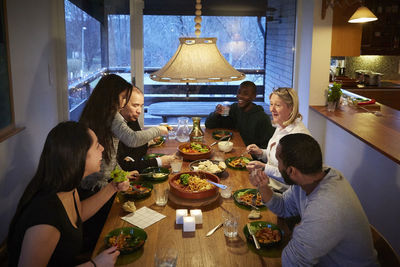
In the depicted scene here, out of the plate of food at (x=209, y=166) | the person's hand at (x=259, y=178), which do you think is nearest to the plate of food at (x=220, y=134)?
the plate of food at (x=209, y=166)

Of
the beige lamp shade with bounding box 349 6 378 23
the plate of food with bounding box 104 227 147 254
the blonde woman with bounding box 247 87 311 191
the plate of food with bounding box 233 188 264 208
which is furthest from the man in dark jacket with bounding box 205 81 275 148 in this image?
the plate of food with bounding box 104 227 147 254

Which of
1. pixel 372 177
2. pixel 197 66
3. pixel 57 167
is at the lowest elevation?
pixel 372 177

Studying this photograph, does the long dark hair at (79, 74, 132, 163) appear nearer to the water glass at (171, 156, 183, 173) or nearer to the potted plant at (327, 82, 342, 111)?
the water glass at (171, 156, 183, 173)

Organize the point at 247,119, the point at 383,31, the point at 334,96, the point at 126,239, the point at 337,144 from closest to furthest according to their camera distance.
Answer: the point at 126,239 < the point at 247,119 < the point at 337,144 < the point at 334,96 < the point at 383,31

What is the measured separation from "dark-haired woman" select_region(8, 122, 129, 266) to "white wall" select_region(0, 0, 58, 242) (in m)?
1.50

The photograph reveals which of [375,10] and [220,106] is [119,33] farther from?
[375,10]

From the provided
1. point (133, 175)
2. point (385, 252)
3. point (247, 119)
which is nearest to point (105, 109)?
point (133, 175)

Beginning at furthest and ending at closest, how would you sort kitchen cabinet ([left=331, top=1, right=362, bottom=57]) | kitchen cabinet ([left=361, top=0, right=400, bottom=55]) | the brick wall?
kitchen cabinet ([left=361, top=0, right=400, bottom=55]) < the brick wall < kitchen cabinet ([left=331, top=1, right=362, bottom=57])

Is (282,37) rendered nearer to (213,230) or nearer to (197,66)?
(197,66)

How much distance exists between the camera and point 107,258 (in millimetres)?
1644

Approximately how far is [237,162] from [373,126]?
1.57m

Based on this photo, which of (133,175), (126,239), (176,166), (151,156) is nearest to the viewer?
(126,239)

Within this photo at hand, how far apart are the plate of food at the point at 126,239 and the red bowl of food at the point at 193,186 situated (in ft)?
1.41

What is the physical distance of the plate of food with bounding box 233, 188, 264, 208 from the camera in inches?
86.2
